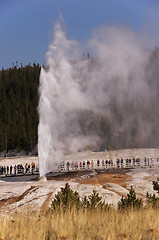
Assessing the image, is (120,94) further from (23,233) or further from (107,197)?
(23,233)

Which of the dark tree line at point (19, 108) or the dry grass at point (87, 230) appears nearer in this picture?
the dry grass at point (87, 230)

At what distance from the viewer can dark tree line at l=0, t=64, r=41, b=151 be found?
107625mm

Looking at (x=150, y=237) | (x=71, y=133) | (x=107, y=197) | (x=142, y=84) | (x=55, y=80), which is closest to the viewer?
(x=150, y=237)

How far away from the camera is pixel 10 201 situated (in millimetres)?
17703

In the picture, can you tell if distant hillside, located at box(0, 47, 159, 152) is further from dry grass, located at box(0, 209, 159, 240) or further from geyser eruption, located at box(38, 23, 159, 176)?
dry grass, located at box(0, 209, 159, 240)

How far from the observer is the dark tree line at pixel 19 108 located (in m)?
108

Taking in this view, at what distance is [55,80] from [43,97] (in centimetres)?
714

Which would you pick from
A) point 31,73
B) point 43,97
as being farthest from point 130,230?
point 31,73

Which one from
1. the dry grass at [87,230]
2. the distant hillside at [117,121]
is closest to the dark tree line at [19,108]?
the distant hillside at [117,121]

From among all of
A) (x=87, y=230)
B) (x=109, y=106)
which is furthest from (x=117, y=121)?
(x=87, y=230)

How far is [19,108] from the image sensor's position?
5236 inches

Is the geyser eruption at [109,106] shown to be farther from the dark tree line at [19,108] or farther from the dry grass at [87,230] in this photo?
the dry grass at [87,230]

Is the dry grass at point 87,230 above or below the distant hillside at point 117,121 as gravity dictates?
below

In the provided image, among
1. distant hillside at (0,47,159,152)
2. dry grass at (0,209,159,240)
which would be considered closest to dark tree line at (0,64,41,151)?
distant hillside at (0,47,159,152)
